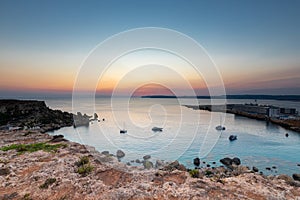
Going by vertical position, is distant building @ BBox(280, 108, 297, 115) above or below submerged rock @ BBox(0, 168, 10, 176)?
below

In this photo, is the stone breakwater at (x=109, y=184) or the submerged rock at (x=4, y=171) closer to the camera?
the stone breakwater at (x=109, y=184)

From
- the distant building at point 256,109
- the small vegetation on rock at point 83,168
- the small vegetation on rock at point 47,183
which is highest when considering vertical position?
the small vegetation on rock at point 47,183

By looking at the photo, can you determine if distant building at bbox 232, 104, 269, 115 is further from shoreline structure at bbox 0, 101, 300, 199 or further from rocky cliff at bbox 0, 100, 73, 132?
rocky cliff at bbox 0, 100, 73, 132

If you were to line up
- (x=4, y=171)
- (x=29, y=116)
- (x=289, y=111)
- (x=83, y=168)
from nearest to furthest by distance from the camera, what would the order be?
1. (x=4, y=171)
2. (x=83, y=168)
3. (x=29, y=116)
4. (x=289, y=111)

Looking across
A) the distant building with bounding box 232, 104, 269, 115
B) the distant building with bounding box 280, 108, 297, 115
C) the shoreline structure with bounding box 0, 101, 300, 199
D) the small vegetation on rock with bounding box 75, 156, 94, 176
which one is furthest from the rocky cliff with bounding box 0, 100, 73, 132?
the distant building with bounding box 280, 108, 297, 115

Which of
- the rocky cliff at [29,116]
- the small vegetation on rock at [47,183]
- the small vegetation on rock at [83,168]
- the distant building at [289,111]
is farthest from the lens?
the distant building at [289,111]

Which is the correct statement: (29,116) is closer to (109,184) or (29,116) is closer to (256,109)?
(109,184)

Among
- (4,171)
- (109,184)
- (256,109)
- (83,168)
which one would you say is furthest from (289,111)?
(4,171)

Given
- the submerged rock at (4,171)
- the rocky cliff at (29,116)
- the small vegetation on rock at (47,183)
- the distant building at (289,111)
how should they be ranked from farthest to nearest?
the distant building at (289,111), the rocky cliff at (29,116), the submerged rock at (4,171), the small vegetation on rock at (47,183)

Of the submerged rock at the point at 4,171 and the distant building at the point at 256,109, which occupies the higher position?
the submerged rock at the point at 4,171

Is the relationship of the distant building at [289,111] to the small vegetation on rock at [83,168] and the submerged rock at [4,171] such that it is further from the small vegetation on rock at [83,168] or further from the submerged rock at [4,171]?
the submerged rock at [4,171]

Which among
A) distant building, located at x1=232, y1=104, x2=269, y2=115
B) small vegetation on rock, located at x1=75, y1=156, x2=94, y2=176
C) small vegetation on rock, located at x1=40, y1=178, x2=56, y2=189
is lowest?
distant building, located at x1=232, y1=104, x2=269, y2=115

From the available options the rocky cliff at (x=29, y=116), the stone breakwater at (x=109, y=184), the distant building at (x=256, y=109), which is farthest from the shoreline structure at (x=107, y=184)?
the distant building at (x=256, y=109)

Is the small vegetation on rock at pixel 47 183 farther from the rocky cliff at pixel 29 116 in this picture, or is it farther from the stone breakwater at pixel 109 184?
the rocky cliff at pixel 29 116
